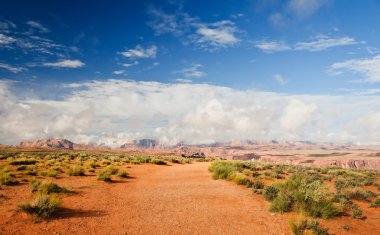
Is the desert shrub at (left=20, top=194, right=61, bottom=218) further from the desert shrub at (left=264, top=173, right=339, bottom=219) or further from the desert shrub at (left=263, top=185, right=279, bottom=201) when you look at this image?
the desert shrub at (left=263, top=185, right=279, bottom=201)

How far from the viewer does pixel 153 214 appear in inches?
456

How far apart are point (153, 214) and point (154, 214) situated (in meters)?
0.04

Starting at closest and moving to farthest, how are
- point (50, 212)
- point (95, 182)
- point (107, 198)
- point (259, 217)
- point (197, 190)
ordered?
point (50, 212), point (259, 217), point (107, 198), point (197, 190), point (95, 182)

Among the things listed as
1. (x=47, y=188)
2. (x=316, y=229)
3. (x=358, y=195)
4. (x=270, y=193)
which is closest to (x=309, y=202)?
(x=270, y=193)

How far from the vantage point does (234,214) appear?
40.1 feet

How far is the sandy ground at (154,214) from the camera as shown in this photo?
9539 millimetres

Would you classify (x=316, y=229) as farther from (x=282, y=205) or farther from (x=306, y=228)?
(x=282, y=205)

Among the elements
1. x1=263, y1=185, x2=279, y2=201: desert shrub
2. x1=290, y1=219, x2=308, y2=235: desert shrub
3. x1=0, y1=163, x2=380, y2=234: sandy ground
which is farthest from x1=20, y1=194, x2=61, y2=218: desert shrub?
x1=263, y1=185, x2=279, y2=201: desert shrub

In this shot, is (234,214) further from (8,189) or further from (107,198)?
(8,189)

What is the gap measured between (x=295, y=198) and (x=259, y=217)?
2.37m

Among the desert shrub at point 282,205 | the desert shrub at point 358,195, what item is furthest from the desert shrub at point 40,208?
the desert shrub at point 358,195

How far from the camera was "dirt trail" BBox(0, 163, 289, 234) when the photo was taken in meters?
9.50

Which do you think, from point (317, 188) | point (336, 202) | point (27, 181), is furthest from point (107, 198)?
point (336, 202)

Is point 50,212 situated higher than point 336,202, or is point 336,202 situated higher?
point 50,212
